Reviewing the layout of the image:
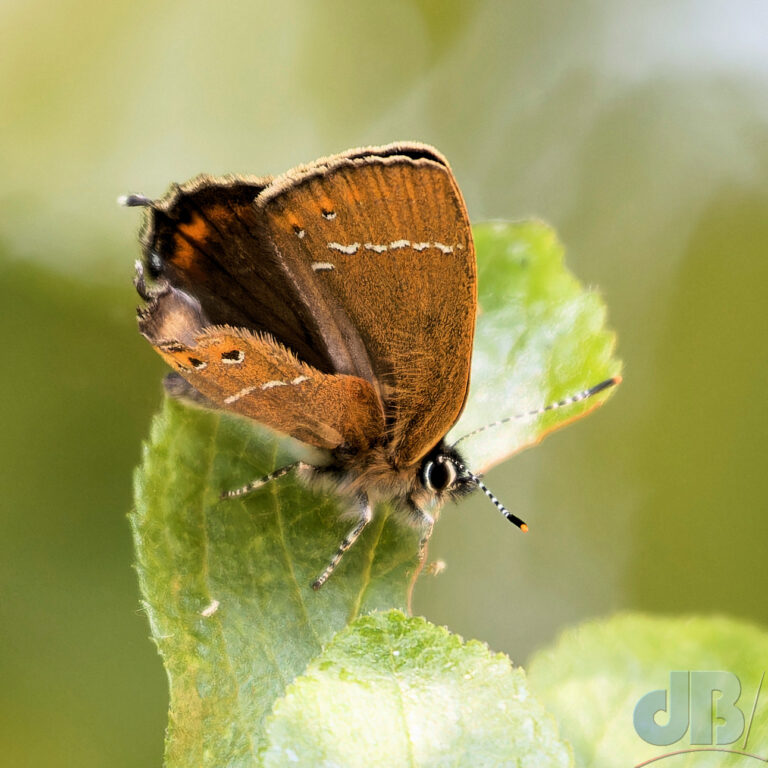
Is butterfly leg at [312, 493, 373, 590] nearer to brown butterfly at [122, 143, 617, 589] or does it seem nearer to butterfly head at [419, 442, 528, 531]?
brown butterfly at [122, 143, 617, 589]

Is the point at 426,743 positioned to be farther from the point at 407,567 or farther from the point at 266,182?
the point at 266,182

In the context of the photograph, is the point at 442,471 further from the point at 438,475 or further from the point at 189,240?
the point at 189,240

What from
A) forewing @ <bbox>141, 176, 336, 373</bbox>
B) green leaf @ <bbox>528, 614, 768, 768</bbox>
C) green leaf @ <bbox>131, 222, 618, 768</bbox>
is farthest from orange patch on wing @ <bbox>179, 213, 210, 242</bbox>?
green leaf @ <bbox>528, 614, 768, 768</bbox>

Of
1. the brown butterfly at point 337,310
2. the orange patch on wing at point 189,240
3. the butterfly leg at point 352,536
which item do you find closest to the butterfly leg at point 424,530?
the brown butterfly at point 337,310

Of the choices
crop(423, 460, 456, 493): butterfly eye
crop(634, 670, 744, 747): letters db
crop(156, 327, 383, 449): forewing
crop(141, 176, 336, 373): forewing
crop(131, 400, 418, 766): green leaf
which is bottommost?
crop(634, 670, 744, 747): letters db

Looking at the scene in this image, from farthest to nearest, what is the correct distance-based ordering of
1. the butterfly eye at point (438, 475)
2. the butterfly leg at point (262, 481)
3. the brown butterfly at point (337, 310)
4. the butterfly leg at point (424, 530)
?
the butterfly eye at point (438, 475)
the brown butterfly at point (337, 310)
the butterfly leg at point (424, 530)
the butterfly leg at point (262, 481)

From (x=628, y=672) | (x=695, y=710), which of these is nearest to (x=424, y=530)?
(x=628, y=672)

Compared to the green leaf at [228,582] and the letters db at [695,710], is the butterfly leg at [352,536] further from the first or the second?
the letters db at [695,710]
